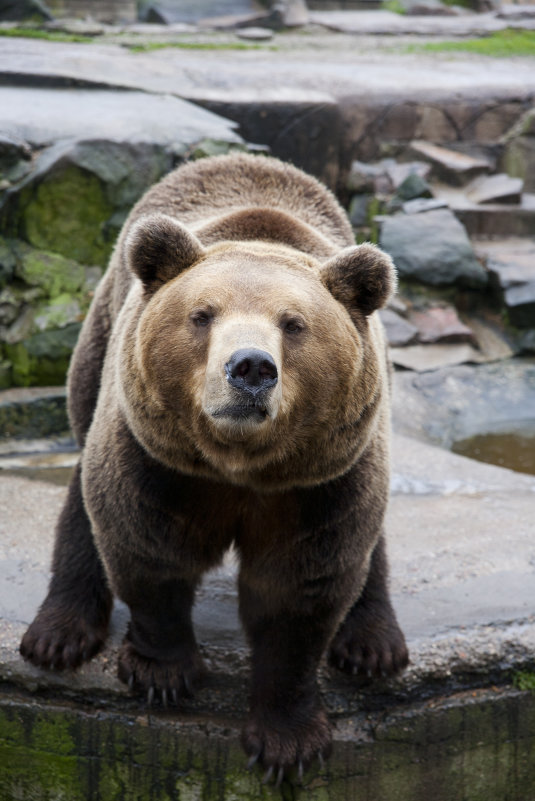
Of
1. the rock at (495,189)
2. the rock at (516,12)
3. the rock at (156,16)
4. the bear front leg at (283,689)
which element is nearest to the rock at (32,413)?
the bear front leg at (283,689)

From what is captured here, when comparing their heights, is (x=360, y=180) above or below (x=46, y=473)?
above

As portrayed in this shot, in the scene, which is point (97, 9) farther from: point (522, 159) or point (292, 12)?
point (522, 159)

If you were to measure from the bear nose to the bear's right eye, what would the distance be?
0.35m

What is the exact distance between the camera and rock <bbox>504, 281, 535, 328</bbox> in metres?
9.50

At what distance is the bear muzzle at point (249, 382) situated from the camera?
101 inches

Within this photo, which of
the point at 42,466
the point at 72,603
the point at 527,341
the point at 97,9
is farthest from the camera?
the point at 97,9

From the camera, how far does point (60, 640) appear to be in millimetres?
3996

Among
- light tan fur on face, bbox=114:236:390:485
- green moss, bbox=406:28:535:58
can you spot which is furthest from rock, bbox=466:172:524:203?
light tan fur on face, bbox=114:236:390:485

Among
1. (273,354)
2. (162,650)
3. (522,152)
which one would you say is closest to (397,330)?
(522,152)

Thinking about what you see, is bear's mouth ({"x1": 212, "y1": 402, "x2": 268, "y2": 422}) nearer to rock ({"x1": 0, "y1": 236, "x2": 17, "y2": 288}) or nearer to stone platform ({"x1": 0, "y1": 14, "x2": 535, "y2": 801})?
stone platform ({"x1": 0, "y1": 14, "x2": 535, "y2": 801})

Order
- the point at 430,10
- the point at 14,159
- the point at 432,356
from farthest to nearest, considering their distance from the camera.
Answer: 1. the point at 430,10
2. the point at 432,356
3. the point at 14,159

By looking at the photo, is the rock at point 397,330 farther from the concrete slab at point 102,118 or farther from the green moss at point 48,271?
the green moss at point 48,271

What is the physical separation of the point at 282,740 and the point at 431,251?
6.79m

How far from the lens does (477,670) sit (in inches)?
163
